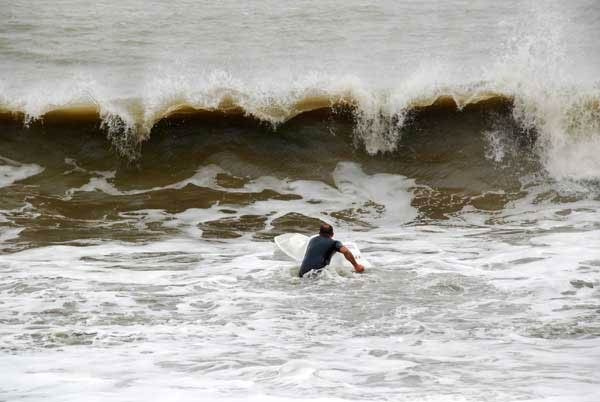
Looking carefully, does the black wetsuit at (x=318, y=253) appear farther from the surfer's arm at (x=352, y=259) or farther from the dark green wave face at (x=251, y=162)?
the dark green wave face at (x=251, y=162)

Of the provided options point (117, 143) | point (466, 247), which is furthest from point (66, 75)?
point (466, 247)

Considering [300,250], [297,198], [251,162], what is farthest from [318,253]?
[251,162]

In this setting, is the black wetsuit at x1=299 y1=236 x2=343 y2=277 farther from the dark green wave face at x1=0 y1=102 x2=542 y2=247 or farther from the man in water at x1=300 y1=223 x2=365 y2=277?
the dark green wave face at x1=0 y1=102 x2=542 y2=247

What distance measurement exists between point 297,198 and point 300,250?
3.49 metres

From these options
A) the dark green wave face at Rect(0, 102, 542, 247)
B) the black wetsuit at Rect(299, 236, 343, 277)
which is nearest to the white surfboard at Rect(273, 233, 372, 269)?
the black wetsuit at Rect(299, 236, 343, 277)

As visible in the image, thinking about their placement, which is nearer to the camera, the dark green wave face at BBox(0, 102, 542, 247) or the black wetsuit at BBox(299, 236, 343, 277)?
the black wetsuit at BBox(299, 236, 343, 277)

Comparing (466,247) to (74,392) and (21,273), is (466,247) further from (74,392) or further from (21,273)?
(74,392)

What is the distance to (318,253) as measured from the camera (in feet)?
28.8

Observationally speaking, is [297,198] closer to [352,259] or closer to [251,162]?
[251,162]

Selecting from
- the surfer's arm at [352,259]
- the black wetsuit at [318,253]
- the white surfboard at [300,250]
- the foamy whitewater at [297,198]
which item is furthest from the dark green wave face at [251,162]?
the surfer's arm at [352,259]

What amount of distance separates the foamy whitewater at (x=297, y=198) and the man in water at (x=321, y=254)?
0.15m

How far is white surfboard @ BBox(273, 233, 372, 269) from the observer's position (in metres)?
8.91

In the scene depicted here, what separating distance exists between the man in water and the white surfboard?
13 centimetres

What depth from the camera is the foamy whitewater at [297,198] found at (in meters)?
5.96
